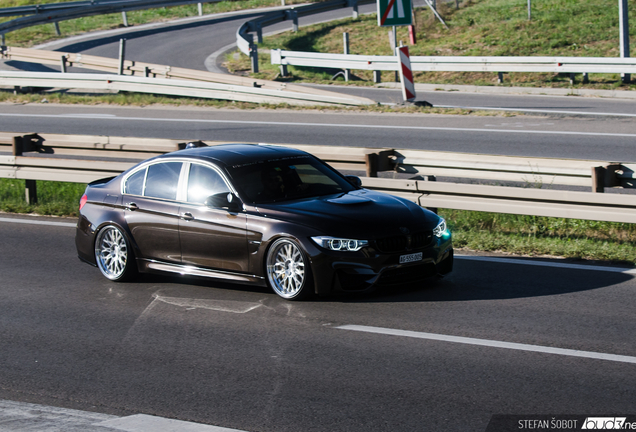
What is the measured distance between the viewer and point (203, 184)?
8.94 metres

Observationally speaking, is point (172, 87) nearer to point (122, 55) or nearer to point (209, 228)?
point (122, 55)

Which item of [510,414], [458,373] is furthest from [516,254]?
[510,414]

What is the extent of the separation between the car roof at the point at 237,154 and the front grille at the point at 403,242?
1776 mm

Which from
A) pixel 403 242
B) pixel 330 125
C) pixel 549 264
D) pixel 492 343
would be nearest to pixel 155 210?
pixel 403 242

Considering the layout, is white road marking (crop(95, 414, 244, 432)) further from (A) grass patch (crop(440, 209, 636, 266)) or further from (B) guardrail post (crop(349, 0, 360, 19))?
(B) guardrail post (crop(349, 0, 360, 19))

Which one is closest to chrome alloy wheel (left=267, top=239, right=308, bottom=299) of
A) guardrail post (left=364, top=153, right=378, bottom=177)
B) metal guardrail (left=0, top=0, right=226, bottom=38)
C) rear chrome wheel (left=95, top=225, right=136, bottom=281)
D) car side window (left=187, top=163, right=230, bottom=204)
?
car side window (left=187, top=163, right=230, bottom=204)

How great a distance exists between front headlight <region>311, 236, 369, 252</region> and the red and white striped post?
12.0m

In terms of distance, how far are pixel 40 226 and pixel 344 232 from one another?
616 centimetres

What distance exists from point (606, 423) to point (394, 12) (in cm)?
1649

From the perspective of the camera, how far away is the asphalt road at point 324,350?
5.53 m

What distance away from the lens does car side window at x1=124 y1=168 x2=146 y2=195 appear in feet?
30.8

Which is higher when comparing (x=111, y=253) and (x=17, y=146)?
(x=17, y=146)

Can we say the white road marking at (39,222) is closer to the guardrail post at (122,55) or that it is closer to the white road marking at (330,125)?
the white road marking at (330,125)

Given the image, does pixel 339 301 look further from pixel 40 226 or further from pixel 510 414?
pixel 40 226
